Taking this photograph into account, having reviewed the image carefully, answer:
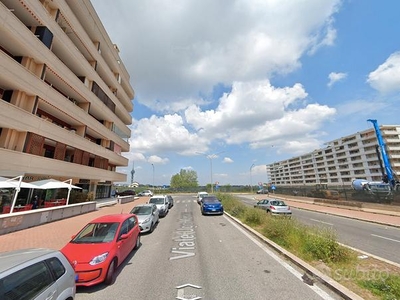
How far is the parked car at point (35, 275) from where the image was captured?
8.79 ft

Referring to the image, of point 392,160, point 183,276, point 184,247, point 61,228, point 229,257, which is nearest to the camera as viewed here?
point 183,276

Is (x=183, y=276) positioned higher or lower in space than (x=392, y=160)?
lower

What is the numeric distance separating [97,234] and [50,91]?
17.6m

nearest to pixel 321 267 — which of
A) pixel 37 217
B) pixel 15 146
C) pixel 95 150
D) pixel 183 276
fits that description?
pixel 183 276

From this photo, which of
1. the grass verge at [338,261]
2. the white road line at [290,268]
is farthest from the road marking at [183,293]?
the grass verge at [338,261]

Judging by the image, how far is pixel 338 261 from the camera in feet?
19.9

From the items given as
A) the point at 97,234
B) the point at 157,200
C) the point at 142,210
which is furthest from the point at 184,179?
the point at 97,234

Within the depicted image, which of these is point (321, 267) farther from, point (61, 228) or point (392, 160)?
point (392, 160)

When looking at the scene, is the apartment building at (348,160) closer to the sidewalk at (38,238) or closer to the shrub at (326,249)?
the shrub at (326,249)

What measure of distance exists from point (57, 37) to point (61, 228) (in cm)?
1773

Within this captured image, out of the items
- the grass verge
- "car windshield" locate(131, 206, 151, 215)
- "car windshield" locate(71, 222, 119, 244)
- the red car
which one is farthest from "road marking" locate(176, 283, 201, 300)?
"car windshield" locate(131, 206, 151, 215)

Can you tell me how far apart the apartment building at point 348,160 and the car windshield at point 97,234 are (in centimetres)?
5886

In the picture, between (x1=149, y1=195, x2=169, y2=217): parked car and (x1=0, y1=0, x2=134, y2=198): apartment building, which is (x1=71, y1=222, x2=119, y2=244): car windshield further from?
(x1=0, y1=0, x2=134, y2=198): apartment building

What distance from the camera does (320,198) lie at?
96.5 feet
